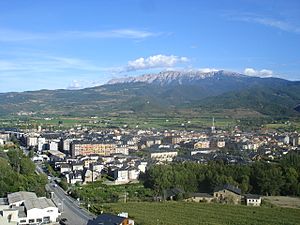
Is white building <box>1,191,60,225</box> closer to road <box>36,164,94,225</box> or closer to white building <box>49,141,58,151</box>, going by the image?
road <box>36,164,94,225</box>

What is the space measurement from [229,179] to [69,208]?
6472 millimetres

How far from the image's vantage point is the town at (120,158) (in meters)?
13.5

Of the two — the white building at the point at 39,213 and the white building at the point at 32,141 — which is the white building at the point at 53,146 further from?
the white building at the point at 39,213

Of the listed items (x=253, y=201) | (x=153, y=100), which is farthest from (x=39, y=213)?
(x=153, y=100)

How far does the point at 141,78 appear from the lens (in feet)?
534

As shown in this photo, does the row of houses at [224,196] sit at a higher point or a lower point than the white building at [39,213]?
lower

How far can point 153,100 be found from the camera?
281ft

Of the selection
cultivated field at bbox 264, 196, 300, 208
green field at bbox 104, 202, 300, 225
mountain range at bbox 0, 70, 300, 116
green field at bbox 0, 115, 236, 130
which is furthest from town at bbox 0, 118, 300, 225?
mountain range at bbox 0, 70, 300, 116

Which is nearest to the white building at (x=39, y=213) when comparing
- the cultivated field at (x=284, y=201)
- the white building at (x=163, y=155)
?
the cultivated field at (x=284, y=201)

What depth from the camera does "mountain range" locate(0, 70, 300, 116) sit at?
6738cm

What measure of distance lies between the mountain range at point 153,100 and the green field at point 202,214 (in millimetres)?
44551

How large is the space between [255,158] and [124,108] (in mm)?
48243

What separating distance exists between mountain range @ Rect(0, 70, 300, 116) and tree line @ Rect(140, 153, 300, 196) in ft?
133

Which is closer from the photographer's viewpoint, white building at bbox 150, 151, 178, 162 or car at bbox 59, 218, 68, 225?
car at bbox 59, 218, 68, 225
